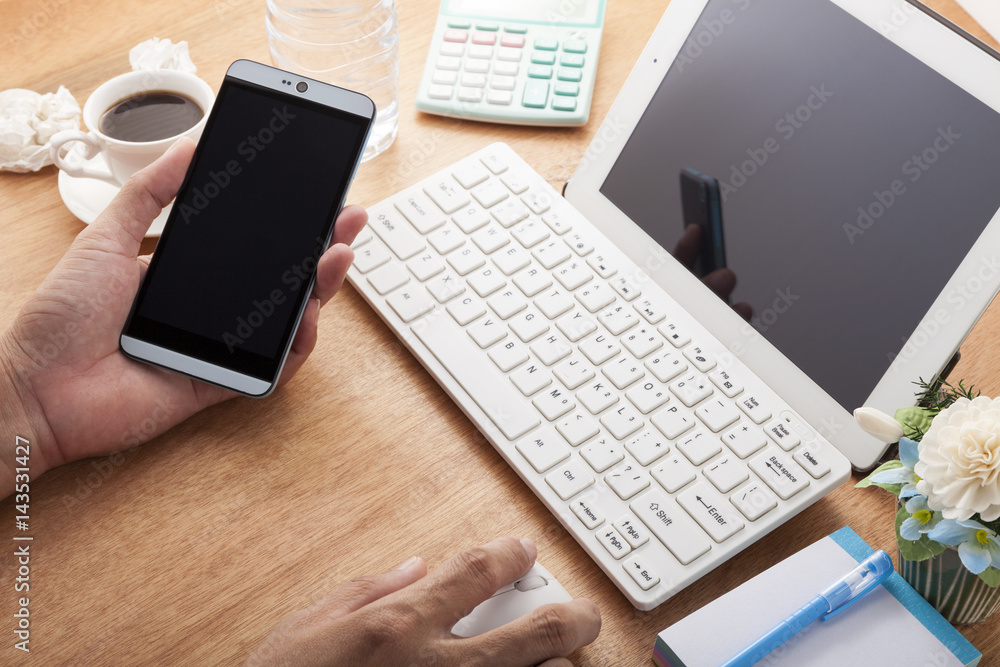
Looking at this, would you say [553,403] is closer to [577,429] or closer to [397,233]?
[577,429]

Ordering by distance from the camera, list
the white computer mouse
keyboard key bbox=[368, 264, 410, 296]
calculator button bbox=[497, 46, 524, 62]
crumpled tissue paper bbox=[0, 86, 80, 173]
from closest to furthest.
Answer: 1. the white computer mouse
2. keyboard key bbox=[368, 264, 410, 296]
3. crumpled tissue paper bbox=[0, 86, 80, 173]
4. calculator button bbox=[497, 46, 524, 62]

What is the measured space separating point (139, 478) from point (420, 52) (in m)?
0.68

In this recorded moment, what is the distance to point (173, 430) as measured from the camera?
0.77 metres

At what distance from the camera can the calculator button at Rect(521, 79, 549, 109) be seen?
1.03 metres

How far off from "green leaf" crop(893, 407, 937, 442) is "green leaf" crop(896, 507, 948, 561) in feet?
0.19

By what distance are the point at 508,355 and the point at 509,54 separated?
1.54ft

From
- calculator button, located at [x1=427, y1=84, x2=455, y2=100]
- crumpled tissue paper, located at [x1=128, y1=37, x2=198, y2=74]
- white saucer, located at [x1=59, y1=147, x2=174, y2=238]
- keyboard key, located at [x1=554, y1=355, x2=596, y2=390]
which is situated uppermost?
calculator button, located at [x1=427, y1=84, x2=455, y2=100]

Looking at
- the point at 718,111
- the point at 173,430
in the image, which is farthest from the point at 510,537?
the point at 718,111

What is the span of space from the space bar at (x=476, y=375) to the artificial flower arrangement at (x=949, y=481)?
289 millimetres

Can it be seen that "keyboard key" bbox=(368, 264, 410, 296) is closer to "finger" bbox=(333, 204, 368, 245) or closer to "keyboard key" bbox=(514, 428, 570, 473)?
"finger" bbox=(333, 204, 368, 245)

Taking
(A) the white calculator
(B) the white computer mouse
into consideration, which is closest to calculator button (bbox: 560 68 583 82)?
(A) the white calculator

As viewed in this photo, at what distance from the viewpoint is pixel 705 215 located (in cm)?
84

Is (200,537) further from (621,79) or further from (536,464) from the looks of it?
(621,79)

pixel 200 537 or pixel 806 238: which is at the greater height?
pixel 806 238
